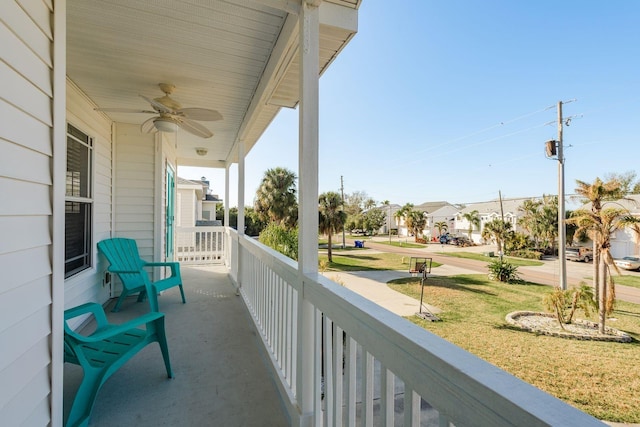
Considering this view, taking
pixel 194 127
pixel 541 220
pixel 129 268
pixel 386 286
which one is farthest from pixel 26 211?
pixel 541 220

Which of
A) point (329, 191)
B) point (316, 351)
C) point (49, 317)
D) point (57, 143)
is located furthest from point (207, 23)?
point (329, 191)

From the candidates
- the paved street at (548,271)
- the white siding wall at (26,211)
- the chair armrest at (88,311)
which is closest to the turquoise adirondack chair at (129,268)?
the chair armrest at (88,311)

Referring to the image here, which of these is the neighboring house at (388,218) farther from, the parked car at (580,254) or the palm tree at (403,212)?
the parked car at (580,254)

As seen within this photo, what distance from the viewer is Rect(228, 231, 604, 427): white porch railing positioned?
51cm

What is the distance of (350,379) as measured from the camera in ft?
3.75

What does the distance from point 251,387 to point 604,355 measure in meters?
10.7

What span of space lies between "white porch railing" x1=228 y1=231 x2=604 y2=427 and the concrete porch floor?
25cm

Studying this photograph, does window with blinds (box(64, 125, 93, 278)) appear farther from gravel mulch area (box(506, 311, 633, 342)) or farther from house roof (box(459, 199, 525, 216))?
house roof (box(459, 199, 525, 216))

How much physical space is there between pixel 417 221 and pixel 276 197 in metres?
22.0

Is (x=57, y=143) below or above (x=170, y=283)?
above

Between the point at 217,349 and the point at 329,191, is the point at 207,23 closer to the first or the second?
the point at 217,349

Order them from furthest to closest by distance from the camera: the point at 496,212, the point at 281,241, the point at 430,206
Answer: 1. the point at 430,206
2. the point at 496,212
3. the point at 281,241

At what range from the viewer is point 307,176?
1568 mm

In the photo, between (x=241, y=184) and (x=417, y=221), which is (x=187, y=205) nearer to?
(x=241, y=184)
